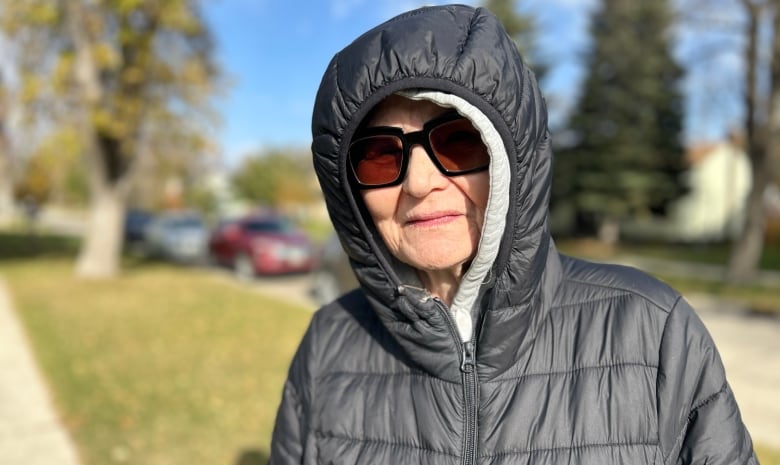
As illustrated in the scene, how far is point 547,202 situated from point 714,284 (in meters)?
12.8

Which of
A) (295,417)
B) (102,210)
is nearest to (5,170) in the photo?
(102,210)

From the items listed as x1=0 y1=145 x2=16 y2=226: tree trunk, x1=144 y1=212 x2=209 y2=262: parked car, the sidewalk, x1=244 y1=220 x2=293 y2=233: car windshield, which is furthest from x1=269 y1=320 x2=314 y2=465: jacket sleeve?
x1=0 y1=145 x2=16 y2=226: tree trunk

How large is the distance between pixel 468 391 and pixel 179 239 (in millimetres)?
19886

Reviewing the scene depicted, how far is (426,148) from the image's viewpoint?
1.38 metres

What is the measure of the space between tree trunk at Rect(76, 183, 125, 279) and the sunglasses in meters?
13.1

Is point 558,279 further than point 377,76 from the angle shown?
Yes

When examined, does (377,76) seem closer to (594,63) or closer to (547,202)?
(547,202)

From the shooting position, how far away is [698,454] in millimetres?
1241

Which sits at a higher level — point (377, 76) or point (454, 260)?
point (377, 76)

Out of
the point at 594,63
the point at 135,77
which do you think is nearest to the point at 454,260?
the point at 135,77

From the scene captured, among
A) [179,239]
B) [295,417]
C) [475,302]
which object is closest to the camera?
[475,302]

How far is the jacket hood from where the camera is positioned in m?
1.29

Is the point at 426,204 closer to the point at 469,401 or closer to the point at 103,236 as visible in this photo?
the point at 469,401

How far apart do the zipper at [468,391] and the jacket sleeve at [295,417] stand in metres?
0.45
